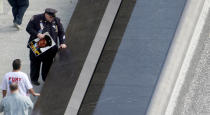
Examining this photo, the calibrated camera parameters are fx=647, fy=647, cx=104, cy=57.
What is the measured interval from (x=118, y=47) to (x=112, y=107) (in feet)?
5.51

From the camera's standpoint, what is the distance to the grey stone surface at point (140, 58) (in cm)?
1022

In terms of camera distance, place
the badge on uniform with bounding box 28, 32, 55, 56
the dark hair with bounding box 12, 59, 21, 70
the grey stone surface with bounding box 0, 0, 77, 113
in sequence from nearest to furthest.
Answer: the dark hair with bounding box 12, 59, 21, 70 < the badge on uniform with bounding box 28, 32, 55, 56 < the grey stone surface with bounding box 0, 0, 77, 113

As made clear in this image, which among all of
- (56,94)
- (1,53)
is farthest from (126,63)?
(1,53)

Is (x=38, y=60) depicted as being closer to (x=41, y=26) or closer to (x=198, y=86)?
(x=41, y=26)

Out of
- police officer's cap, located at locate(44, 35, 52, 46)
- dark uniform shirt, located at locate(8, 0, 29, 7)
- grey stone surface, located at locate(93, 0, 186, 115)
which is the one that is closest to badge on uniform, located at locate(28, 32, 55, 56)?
police officer's cap, located at locate(44, 35, 52, 46)

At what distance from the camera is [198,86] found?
33.9 feet

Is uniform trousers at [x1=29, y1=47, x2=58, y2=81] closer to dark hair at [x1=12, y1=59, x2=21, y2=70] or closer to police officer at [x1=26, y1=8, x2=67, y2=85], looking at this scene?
police officer at [x1=26, y1=8, x2=67, y2=85]

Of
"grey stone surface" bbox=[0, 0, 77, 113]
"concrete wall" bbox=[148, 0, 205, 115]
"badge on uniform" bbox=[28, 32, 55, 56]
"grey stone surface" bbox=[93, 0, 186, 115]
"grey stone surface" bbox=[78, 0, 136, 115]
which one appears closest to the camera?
"concrete wall" bbox=[148, 0, 205, 115]

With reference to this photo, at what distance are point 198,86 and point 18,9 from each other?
15.4 ft

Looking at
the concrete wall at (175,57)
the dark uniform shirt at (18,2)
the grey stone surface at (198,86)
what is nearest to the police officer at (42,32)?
the concrete wall at (175,57)

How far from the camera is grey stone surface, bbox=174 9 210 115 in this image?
9.91 metres

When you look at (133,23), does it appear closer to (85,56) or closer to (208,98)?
(85,56)

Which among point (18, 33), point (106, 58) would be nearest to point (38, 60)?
point (106, 58)

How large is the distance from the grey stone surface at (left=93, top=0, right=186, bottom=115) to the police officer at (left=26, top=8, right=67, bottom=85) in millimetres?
1109
